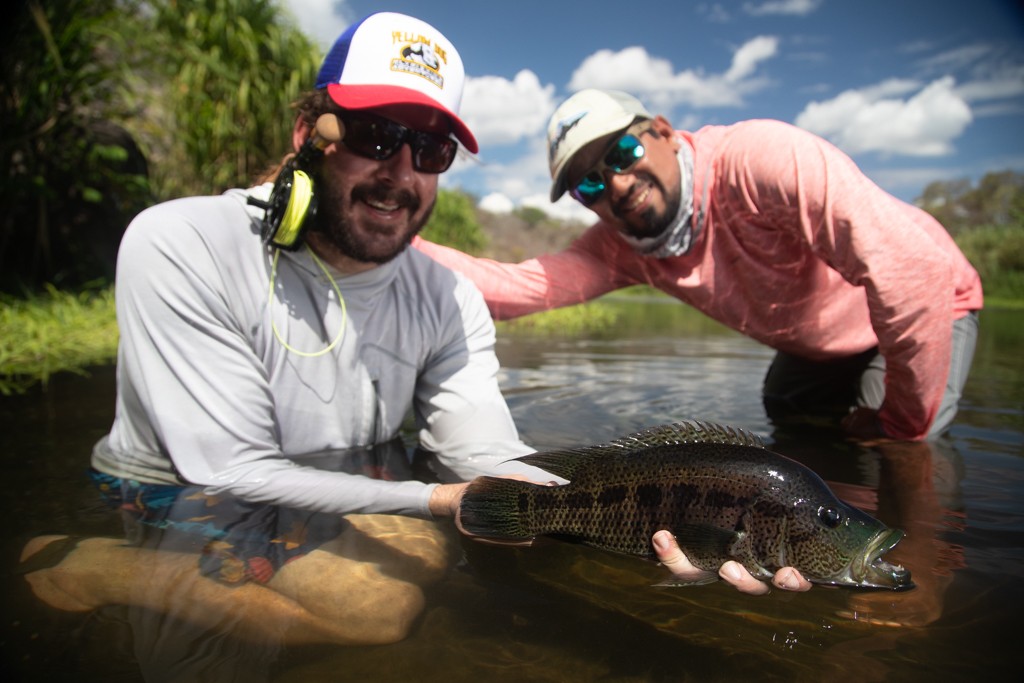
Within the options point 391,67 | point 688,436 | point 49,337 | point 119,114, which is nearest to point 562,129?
point 391,67

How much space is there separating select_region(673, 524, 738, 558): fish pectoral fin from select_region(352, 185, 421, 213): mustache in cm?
183

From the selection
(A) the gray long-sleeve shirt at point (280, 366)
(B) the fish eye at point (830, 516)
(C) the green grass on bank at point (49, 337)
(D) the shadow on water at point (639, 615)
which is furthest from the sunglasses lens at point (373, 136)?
(C) the green grass on bank at point (49, 337)

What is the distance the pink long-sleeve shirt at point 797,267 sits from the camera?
331cm

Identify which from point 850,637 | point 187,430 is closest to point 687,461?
point 850,637

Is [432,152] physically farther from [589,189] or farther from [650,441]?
[650,441]

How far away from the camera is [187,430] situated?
2395 millimetres

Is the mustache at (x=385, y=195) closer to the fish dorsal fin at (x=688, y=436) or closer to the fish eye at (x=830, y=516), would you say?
the fish dorsal fin at (x=688, y=436)

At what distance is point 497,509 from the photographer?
2.23 metres

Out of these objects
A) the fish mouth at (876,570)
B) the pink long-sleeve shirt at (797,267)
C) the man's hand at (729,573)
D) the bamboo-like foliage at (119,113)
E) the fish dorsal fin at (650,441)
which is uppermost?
the bamboo-like foliage at (119,113)

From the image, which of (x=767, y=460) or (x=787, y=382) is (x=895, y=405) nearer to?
(x=787, y=382)

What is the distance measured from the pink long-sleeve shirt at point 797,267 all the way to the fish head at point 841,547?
1.84m

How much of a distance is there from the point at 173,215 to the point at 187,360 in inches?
23.0

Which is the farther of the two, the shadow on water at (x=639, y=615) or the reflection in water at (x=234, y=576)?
the reflection in water at (x=234, y=576)

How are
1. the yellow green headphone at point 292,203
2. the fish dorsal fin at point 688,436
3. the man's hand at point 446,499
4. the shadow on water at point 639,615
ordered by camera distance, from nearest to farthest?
the shadow on water at point 639,615, the fish dorsal fin at point 688,436, the man's hand at point 446,499, the yellow green headphone at point 292,203
